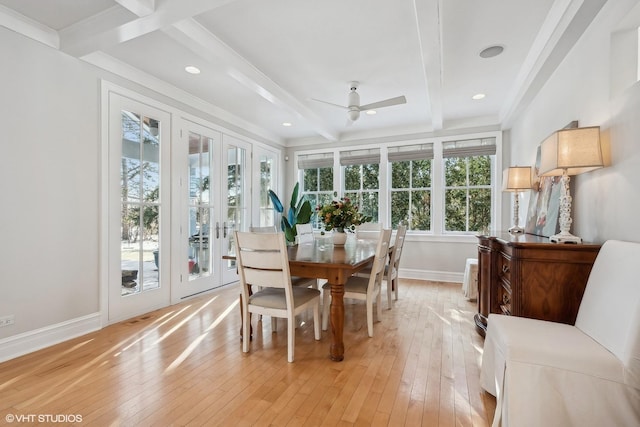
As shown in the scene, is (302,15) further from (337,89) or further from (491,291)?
(491,291)

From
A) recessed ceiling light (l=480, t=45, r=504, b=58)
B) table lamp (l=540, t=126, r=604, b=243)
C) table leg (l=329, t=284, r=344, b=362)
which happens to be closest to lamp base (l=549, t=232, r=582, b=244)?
table lamp (l=540, t=126, r=604, b=243)

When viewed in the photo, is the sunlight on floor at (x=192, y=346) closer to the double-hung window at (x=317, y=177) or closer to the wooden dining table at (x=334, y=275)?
the wooden dining table at (x=334, y=275)

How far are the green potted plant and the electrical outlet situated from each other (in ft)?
10.7

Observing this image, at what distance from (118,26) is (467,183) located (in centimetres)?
499

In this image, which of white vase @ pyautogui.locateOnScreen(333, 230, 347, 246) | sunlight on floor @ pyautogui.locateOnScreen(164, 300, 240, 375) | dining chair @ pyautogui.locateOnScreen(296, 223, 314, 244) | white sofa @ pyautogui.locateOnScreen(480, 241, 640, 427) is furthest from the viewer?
dining chair @ pyautogui.locateOnScreen(296, 223, 314, 244)

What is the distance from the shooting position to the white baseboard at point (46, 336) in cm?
232

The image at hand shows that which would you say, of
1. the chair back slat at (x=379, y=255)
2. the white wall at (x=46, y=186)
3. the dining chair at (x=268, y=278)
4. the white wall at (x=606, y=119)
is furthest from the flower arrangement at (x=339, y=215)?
the white wall at (x=46, y=186)

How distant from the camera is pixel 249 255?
2344 millimetres

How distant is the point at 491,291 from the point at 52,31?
438 cm

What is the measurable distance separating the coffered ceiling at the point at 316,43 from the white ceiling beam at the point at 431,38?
0.04 ft

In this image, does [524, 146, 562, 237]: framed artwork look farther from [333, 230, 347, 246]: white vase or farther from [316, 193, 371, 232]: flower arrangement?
[333, 230, 347, 246]: white vase

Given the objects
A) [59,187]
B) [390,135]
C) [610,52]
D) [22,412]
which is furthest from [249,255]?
[390,135]

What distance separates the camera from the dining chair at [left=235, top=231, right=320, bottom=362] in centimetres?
222

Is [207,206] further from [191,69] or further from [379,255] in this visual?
[379,255]
